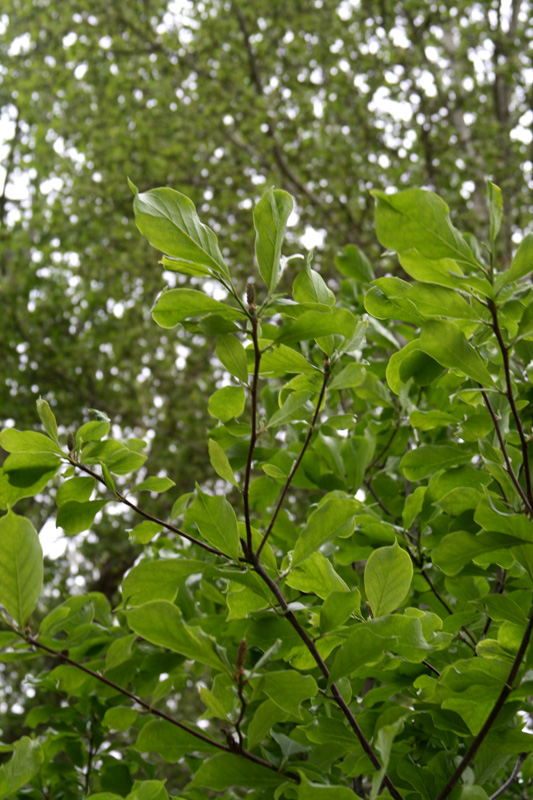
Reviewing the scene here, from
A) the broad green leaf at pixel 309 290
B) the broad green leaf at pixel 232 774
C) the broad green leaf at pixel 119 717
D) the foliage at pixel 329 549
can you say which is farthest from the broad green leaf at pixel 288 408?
the broad green leaf at pixel 119 717

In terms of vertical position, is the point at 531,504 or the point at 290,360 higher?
the point at 290,360

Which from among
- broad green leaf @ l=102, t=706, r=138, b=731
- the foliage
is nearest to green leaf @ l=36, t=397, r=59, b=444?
the foliage

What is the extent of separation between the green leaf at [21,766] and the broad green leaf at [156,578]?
0.73 ft

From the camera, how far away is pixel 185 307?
71cm

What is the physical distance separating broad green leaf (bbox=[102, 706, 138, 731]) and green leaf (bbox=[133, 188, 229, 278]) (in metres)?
0.80

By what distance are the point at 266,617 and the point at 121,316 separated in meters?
5.41

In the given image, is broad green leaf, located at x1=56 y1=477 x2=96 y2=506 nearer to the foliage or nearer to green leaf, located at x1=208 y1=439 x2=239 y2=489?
the foliage

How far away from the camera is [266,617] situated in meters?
0.74

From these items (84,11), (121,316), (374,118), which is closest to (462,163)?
(374,118)

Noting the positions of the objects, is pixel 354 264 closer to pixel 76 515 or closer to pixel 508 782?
pixel 76 515

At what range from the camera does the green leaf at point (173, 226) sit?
0.64 metres

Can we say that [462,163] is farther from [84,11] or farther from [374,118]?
[84,11]

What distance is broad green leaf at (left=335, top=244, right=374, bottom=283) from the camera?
1650mm

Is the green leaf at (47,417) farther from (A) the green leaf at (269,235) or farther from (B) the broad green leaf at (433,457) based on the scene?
(B) the broad green leaf at (433,457)
